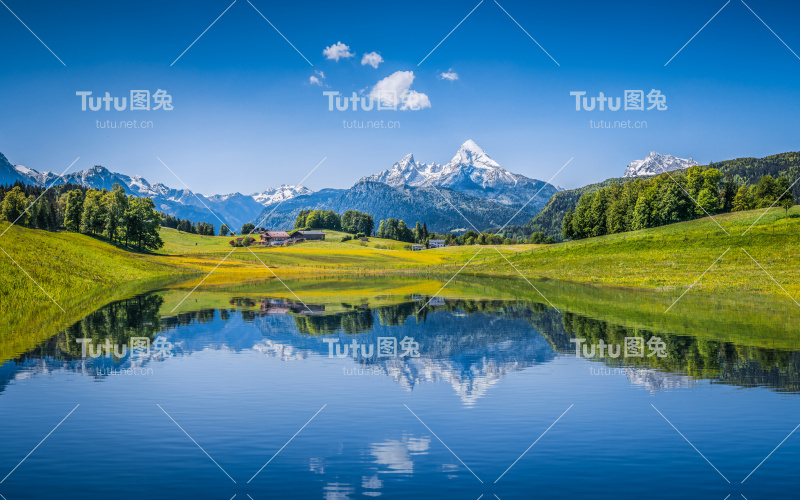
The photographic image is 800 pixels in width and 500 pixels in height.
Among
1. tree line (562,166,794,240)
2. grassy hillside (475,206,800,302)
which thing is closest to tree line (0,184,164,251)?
grassy hillside (475,206,800,302)

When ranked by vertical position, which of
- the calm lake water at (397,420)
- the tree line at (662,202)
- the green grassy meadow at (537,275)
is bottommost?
the calm lake water at (397,420)

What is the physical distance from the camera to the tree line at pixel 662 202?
123 metres

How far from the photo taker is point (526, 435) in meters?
13.8

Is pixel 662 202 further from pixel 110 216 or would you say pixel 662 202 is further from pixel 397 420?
A: pixel 397 420

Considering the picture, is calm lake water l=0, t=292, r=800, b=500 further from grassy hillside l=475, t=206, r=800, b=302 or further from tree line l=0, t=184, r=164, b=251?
tree line l=0, t=184, r=164, b=251

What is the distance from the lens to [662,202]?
4806 inches

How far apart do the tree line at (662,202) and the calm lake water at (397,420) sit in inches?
4126

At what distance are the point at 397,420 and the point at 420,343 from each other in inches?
498

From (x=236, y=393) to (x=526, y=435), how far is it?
9202 millimetres

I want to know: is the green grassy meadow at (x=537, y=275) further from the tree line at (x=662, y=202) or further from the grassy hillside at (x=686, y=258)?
the tree line at (x=662, y=202)

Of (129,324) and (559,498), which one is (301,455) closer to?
(559,498)

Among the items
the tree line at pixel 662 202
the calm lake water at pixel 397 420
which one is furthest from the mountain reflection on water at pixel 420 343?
the tree line at pixel 662 202

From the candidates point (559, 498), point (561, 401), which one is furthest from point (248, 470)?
point (561, 401)

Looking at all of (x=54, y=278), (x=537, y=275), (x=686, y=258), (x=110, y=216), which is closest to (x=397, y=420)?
(x=54, y=278)
